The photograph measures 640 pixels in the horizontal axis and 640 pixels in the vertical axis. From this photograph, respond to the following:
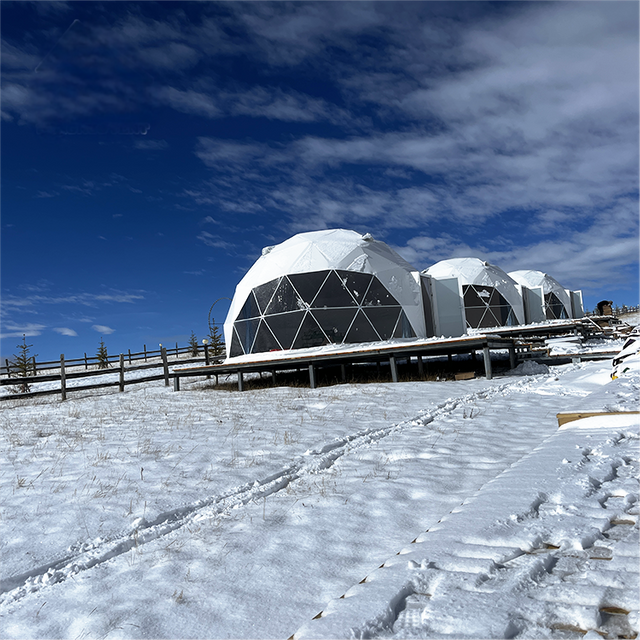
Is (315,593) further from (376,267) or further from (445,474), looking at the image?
(376,267)

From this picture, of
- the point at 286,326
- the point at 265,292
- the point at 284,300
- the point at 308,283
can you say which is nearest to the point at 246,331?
the point at 265,292

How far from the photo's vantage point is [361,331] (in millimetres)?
15695

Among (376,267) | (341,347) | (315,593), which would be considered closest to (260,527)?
(315,593)

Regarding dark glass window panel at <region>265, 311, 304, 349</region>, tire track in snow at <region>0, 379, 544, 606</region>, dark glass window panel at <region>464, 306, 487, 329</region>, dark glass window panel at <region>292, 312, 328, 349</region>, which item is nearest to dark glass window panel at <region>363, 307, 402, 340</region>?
dark glass window panel at <region>292, 312, 328, 349</region>

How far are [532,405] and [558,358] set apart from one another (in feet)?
37.0

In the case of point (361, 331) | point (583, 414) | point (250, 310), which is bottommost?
point (583, 414)

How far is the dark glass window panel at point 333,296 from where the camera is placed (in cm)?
1584

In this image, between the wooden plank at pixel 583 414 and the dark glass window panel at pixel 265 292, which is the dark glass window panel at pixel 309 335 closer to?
the dark glass window panel at pixel 265 292

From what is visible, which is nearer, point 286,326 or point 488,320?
point 286,326

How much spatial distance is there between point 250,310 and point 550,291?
3040cm

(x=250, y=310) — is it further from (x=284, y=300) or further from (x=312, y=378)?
(x=312, y=378)

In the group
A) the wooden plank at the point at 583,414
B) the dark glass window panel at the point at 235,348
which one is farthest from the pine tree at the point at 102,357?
the wooden plank at the point at 583,414

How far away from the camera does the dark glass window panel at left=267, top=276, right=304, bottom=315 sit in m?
16.1

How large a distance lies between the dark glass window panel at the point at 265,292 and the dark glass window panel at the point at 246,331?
643 mm
